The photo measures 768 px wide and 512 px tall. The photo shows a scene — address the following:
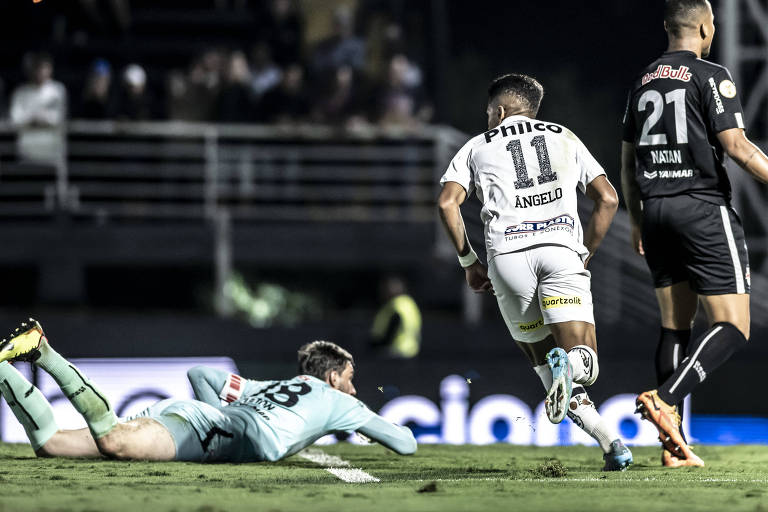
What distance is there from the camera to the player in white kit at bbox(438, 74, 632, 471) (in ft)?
19.0

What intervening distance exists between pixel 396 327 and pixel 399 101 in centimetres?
331

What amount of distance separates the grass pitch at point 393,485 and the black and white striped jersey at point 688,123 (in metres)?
1.44

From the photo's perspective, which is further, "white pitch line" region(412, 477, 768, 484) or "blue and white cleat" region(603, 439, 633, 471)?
"blue and white cleat" region(603, 439, 633, 471)

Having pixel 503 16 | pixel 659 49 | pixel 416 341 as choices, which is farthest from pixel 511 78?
pixel 503 16

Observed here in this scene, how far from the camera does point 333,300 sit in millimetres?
18109

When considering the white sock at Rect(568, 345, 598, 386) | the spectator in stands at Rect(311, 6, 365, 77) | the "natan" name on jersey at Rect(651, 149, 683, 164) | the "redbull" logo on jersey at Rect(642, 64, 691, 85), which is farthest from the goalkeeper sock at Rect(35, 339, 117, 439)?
the spectator in stands at Rect(311, 6, 365, 77)

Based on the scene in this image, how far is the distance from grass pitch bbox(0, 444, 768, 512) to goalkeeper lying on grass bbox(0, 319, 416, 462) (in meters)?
0.10

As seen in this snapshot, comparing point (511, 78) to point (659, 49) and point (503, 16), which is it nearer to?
point (659, 49)

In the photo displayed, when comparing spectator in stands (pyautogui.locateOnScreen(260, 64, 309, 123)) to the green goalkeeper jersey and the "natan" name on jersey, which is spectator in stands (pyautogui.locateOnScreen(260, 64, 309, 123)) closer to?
the green goalkeeper jersey

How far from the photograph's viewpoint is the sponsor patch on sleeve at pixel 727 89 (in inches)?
241

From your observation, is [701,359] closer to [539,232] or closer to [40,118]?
[539,232]

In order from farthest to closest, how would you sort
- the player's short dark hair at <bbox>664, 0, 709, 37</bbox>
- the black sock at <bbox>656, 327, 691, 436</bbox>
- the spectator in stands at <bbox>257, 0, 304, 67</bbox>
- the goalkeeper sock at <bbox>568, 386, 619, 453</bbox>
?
the spectator in stands at <bbox>257, 0, 304, 67</bbox> → the black sock at <bbox>656, 327, 691, 436</bbox> → the player's short dark hair at <bbox>664, 0, 709, 37</bbox> → the goalkeeper sock at <bbox>568, 386, 619, 453</bbox>

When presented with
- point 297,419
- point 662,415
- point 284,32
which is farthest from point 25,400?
point 284,32

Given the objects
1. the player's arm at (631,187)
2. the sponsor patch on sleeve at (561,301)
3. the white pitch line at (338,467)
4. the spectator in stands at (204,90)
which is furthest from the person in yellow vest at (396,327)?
the sponsor patch on sleeve at (561,301)
